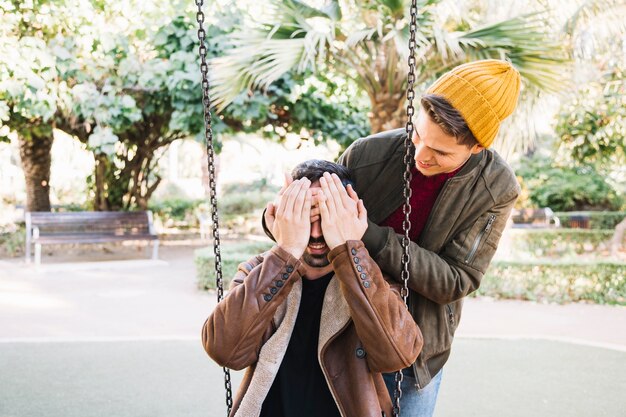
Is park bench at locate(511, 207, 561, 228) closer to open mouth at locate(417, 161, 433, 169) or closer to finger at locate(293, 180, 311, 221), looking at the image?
open mouth at locate(417, 161, 433, 169)

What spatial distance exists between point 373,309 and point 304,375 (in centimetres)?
30

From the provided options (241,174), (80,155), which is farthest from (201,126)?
(241,174)

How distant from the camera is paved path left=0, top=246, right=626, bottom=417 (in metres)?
4.46

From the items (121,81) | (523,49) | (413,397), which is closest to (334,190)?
(413,397)

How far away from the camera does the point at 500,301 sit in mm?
8445

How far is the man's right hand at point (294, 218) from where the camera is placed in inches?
61.3

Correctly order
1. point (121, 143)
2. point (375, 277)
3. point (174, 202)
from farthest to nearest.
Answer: point (174, 202), point (121, 143), point (375, 277)

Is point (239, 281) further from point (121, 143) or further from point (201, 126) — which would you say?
point (121, 143)

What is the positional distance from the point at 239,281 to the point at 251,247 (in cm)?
879

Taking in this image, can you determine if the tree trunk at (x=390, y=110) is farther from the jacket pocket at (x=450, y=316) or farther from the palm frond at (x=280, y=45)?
the jacket pocket at (x=450, y=316)

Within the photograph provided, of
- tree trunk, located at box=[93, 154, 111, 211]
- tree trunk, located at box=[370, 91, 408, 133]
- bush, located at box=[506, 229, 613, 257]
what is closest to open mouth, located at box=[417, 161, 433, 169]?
tree trunk, located at box=[370, 91, 408, 133]

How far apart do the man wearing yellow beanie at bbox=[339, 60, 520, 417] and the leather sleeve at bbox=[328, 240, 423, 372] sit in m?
0.14

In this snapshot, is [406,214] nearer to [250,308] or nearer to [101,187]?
[250,308]

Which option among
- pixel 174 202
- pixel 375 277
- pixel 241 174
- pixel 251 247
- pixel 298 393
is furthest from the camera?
pixel 241 174
